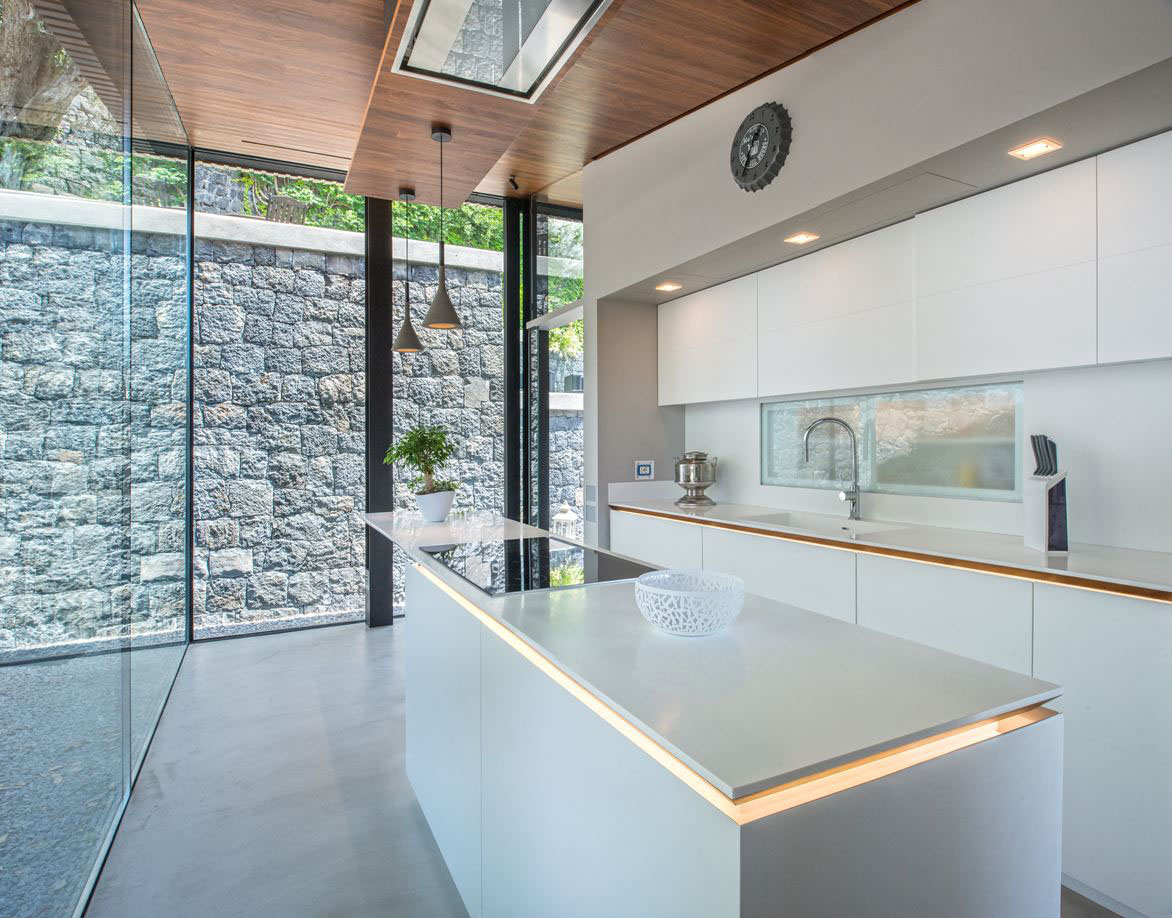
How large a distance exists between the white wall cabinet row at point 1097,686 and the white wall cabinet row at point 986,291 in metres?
0.73

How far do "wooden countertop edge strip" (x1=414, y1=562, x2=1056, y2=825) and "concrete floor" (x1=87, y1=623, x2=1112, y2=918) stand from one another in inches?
49.5

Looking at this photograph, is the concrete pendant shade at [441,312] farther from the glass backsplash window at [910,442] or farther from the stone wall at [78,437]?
the glass backsplash window at [910,442]

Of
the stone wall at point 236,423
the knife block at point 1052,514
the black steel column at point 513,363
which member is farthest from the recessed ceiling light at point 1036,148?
the black steel column at point 513,363

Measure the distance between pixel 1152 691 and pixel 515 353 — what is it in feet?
Answer: 12.9

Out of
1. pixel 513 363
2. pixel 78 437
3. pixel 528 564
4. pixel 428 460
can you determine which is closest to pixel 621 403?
pixel 513 363

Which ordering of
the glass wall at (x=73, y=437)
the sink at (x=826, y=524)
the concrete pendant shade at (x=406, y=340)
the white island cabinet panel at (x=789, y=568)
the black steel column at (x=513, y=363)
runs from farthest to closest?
the black steel column at (x=513, y=363), the concrete pendant shade at (x=406, y=340), the sink at (x=826, y=524), the white island cabinet panel at (x=789, y=568), the glass wall at (x=73, y=437)

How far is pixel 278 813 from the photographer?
2.25 meters

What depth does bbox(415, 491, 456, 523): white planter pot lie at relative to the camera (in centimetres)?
302

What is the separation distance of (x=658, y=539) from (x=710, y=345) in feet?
3.64

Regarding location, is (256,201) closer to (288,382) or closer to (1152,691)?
(288,382)

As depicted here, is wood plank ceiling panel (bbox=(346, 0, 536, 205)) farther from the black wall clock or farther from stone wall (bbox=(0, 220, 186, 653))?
stone wall (bbox=(0, 220, 186, 653))

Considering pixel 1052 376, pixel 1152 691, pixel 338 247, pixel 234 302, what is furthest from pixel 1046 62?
pixel 234 302

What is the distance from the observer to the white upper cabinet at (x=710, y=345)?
11.2ft

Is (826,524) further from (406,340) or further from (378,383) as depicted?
(378,383)
